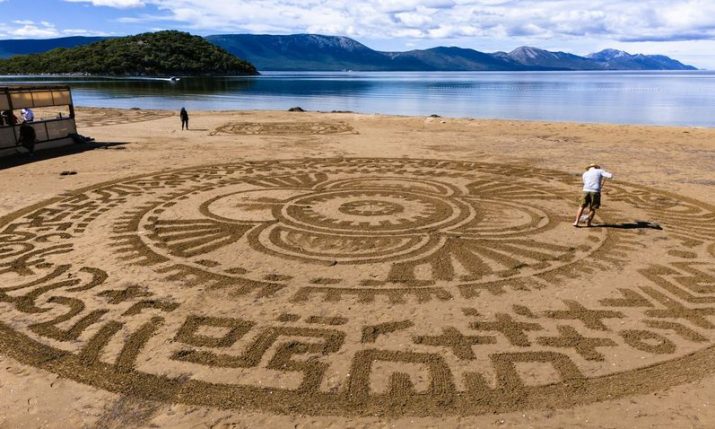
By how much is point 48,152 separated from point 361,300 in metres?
24.9

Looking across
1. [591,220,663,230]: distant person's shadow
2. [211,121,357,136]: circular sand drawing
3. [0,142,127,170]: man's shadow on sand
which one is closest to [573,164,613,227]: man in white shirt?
[591,220,663,230]: distant person's shadow

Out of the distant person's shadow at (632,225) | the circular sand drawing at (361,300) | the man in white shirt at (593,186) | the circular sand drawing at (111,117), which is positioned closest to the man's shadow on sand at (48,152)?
the circular sand drawing at (361,300)

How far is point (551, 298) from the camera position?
943 centimetres

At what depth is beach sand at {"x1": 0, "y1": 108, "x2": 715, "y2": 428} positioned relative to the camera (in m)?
6.55

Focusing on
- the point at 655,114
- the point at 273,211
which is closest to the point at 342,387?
the point at 273,211

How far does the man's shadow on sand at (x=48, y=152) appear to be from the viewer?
2395 cm

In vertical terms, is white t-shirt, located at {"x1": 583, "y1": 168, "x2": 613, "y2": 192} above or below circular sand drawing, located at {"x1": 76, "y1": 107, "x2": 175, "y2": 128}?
above

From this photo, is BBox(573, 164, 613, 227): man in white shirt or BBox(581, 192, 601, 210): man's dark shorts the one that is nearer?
BBox(573, 164, 613, 227): man in white shirt

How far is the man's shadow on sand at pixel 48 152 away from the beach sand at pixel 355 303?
4807mm

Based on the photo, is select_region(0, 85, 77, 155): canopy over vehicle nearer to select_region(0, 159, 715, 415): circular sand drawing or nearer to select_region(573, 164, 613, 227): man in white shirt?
select_region(0, 159, 715, 415): circular sand drawing

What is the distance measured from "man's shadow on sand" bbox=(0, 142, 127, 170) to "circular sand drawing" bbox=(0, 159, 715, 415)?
35.3 feet

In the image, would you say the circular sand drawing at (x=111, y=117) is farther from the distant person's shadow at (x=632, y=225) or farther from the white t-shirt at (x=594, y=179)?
the distant person's shadow at (x=632, y=225)

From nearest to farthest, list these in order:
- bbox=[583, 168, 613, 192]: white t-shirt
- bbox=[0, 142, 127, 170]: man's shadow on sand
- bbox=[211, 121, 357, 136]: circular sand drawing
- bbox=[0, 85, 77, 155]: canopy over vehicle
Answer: bbox=[583, 168, 613, 192]: white t-shirt → bbox=[0, 142, 127, 170]: man's shadow on sand → bbox=[0, 85, 77, 155]: canopy over vehicle → bbox=[211, 121, 357, 136]: circular sand drawing

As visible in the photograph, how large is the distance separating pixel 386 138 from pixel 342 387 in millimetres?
27063
